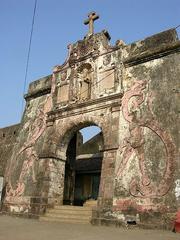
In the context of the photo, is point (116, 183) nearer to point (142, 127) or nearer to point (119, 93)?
point (142, 127)

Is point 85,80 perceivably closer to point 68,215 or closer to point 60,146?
point 60,146

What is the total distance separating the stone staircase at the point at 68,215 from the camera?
862 cm

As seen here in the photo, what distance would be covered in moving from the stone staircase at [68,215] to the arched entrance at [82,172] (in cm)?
190

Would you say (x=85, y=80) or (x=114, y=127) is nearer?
(x=114, y=127)

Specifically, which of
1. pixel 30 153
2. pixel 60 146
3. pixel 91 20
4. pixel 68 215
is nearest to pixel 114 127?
pixel 60 146

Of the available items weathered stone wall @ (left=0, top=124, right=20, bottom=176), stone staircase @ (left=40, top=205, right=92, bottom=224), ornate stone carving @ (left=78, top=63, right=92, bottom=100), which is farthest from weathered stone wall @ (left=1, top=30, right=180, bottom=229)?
weathered stone wall @ (left=0, top=124, right=20, bottom=176)

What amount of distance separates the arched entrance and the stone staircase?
1903 millimetres

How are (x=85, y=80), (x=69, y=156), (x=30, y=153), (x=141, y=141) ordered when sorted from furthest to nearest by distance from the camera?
(x=69, y=156) < (x=30, y=153) < (x=85, y=80) < (x=141, y=141)

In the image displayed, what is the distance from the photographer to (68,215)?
8.93 m

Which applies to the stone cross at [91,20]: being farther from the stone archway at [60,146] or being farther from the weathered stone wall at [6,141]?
the weathered stone wall at [6,141]

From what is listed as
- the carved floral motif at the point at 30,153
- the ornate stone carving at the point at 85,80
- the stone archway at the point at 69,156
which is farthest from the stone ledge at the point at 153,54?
the carved floral motif at the point at 30,153

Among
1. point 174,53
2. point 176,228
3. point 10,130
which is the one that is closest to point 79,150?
point 10,130

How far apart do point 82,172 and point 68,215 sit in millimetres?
6654

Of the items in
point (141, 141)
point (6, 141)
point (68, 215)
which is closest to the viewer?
point (141, 141)
